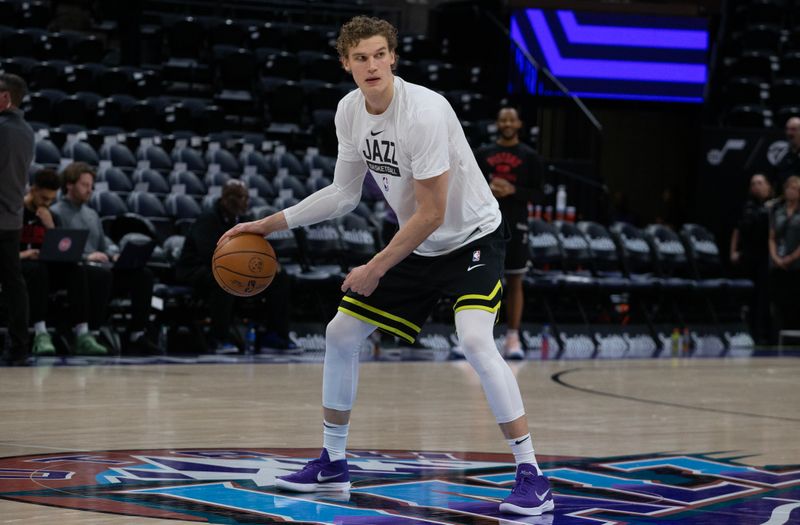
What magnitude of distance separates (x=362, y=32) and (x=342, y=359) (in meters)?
1.06

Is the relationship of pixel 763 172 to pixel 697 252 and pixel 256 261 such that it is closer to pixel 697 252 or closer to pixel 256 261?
pixel 697 252

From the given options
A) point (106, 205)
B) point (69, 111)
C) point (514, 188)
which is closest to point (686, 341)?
point (514, 188)

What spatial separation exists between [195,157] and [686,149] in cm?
882

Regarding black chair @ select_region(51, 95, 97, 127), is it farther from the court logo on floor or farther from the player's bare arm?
the player's bare arm

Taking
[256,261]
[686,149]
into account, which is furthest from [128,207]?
[686,149]

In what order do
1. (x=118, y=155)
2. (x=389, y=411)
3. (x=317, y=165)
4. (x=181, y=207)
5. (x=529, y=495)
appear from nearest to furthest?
(x=529, y=495), (x=389, y=411), (x=181, y=207), (x=118, y=155), (x=317, y=165)

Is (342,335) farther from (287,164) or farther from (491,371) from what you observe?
(287,164)

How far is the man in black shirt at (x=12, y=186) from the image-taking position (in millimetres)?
8062

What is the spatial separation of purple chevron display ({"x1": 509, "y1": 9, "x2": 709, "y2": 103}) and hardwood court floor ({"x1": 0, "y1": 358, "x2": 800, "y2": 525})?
8.64 m

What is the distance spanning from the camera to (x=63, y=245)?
9109 mm

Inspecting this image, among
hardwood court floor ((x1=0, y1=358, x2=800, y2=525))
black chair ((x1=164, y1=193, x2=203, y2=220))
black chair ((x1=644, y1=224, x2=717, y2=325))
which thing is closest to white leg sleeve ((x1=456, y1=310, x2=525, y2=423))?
hardwood court floor ((x1=0, y1=358, x2=800, y2=525))

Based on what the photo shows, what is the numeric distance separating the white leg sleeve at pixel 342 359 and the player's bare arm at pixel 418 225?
237 millimetres

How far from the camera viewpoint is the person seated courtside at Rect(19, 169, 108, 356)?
29.8ft

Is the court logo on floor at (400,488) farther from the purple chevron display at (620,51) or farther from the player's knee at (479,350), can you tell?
the purple chevron display at (620,51)
